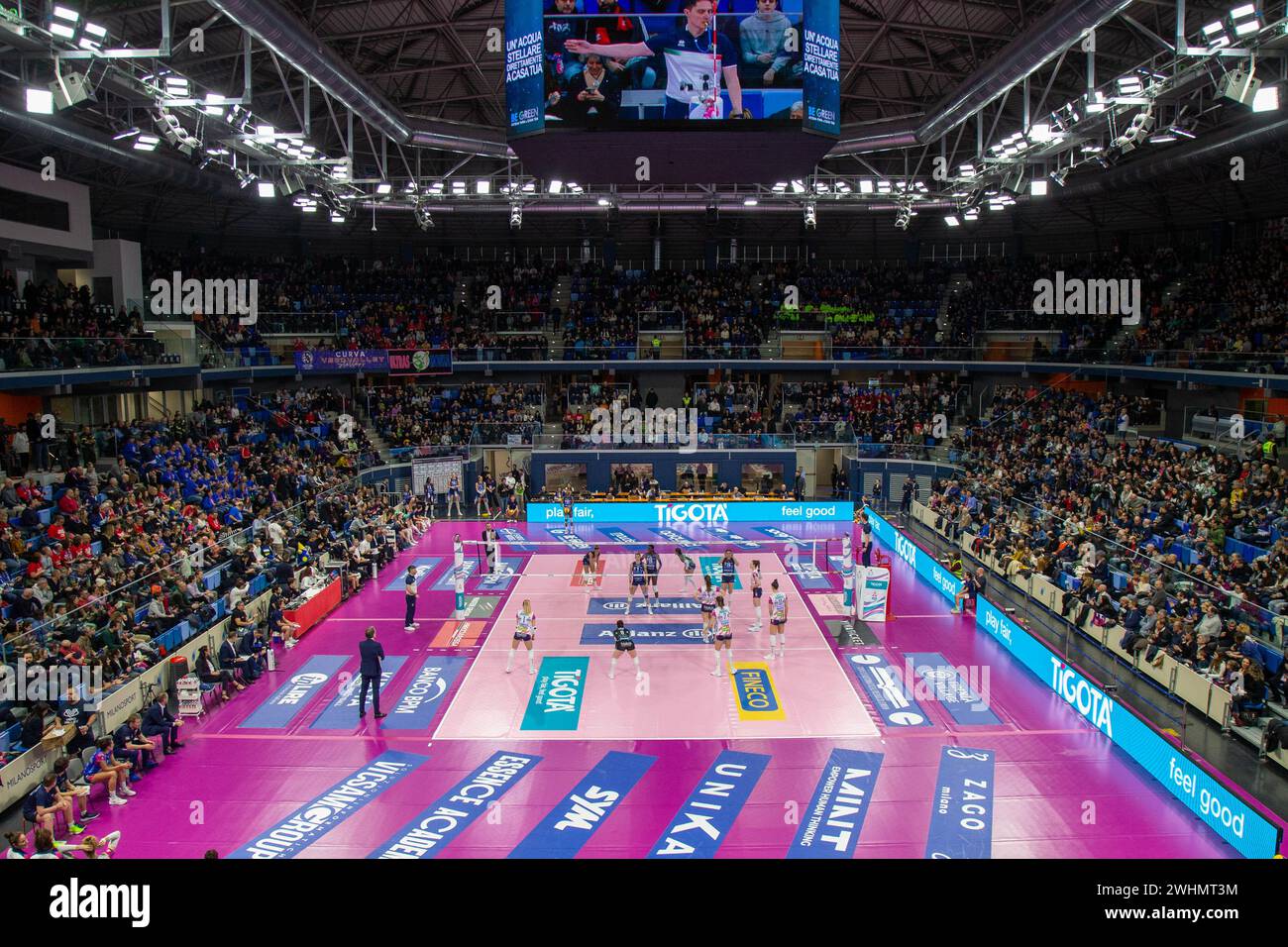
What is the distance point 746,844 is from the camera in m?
11.6

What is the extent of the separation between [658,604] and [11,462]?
56.4ft

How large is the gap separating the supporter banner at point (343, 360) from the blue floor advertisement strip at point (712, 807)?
2970cm

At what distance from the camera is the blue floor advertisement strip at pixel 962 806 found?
38.0ft

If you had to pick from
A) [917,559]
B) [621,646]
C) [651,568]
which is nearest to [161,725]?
[621,646]

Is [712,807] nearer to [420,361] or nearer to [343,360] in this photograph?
[343,360]

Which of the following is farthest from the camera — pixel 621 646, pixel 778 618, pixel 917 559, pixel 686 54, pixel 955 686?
pixel 917 559

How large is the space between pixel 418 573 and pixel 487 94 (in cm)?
1756

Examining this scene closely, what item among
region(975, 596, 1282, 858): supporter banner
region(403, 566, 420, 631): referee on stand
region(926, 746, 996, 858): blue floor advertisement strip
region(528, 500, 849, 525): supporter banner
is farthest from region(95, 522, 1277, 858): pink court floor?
region(528, 500, 849, 525): supporter banner

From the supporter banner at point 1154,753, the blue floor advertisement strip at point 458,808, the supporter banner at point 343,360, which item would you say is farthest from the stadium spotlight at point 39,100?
the supporter banner at point 343,360

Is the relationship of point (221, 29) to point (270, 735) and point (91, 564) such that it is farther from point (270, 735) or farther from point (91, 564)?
point (270, 735)

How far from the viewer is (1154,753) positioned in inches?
534

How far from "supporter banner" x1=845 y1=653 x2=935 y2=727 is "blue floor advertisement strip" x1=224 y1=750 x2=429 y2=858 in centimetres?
833
